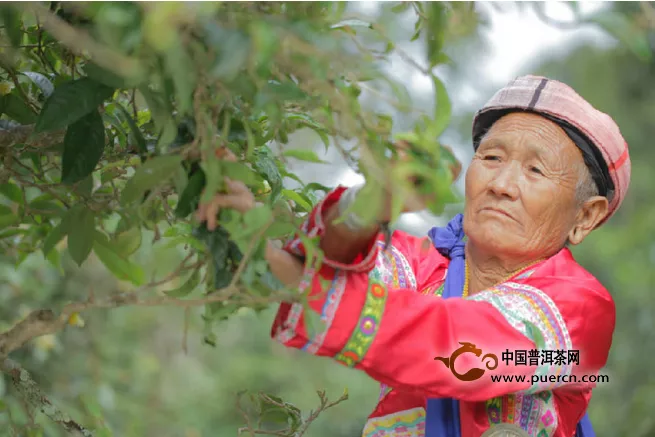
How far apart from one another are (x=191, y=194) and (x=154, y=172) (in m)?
0.05

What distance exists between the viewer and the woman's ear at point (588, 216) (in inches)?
63.7

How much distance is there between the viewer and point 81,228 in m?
1.36

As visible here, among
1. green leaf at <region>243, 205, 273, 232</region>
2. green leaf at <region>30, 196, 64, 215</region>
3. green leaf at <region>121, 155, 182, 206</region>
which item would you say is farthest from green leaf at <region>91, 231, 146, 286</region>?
green leaf at <region>243, 205, 273, 232</region>

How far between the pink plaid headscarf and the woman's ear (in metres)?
0.04

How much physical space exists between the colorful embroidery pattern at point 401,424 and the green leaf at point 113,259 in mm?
454

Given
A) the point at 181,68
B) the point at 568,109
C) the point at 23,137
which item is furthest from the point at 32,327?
the point at 568,109

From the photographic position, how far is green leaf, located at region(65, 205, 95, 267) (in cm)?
136

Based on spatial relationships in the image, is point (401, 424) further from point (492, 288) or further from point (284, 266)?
point (284, 266)

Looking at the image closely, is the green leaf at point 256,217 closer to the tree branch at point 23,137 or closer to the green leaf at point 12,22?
the green leaf at point 12,22

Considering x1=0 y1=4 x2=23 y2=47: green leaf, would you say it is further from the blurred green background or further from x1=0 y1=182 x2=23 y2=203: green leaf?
the blurred green background

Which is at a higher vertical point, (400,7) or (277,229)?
(400,7)

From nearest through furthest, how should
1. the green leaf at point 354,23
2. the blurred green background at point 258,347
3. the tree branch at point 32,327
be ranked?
the green leaf at point 354,23 → the tree branch at point 32,327 → the blurred green background at point 258,347

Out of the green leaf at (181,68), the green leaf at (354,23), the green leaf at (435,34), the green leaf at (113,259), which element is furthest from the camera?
the green leaf at (113,259)

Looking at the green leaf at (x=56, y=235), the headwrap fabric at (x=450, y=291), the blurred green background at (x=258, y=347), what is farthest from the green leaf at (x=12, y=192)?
the headwrap fabric at (x=450, y=291)
